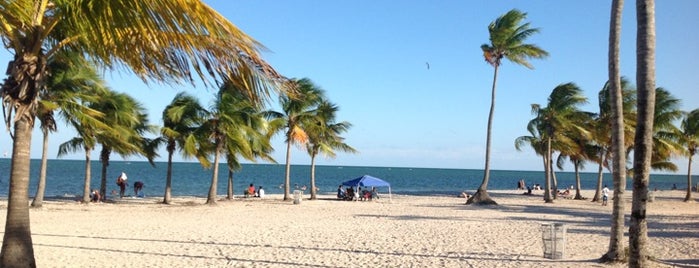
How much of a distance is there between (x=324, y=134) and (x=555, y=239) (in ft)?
69.9

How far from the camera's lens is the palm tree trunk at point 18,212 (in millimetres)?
5812

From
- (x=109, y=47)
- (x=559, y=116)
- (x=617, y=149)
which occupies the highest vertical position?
(x=559, y=116)

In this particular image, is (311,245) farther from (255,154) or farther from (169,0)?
(255,154)

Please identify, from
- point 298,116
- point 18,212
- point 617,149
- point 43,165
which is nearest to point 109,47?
point 18,212

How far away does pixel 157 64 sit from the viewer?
4977mm

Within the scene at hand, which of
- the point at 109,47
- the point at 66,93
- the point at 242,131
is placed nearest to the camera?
the point at 109,47

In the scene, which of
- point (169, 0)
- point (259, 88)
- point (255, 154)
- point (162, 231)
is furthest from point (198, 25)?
point (255, 154)

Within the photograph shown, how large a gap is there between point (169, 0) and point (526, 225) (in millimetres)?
14794

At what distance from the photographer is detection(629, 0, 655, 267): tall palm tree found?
7445 millimetres

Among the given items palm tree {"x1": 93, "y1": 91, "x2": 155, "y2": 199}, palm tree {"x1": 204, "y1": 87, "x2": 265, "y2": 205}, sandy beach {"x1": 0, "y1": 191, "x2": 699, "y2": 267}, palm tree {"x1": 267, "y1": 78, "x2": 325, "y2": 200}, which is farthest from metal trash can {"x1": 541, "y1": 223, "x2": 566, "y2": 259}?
palm tree {"x1": 267, "y1": 78, "x2": 325, "y2": 200}

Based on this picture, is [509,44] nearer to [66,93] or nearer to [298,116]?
[298,116]

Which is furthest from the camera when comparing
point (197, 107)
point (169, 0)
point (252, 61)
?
point (197, 107)

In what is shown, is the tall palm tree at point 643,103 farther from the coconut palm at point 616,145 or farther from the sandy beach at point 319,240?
the sandy beach at point 319,240

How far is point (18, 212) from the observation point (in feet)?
19.5
